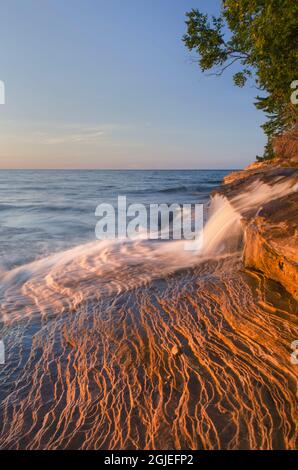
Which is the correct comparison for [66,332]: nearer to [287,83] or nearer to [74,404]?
[74,404]

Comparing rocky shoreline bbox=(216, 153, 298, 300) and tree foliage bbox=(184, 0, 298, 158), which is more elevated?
tree foliage bbox=(184, 0, 298, 158)

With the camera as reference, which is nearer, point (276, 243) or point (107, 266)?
point (276, 243)

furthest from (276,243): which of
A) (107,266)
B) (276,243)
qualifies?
(107,266)

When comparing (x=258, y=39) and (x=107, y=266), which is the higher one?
(x=258, y=39)

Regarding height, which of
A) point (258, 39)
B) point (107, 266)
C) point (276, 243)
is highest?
point (258, 39)

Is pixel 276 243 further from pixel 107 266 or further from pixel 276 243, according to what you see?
pixel 107 266

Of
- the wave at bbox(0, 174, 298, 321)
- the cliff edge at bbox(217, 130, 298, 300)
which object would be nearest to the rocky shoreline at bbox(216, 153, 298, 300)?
the cliff edge at bbox(217, 130, 298, 300)

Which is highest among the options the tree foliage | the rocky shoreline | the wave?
the tree foliage

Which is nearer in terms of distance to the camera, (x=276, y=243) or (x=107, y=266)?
(x=276, y=243)

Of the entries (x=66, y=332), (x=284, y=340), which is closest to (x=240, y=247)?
(x=284, y=340)

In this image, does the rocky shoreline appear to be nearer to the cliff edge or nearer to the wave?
the cliff edge

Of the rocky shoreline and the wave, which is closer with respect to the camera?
the rocky shoreline

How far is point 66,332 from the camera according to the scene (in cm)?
416

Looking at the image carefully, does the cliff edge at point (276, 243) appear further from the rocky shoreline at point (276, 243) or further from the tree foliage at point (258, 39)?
the tree foliage at point (258, 39)
